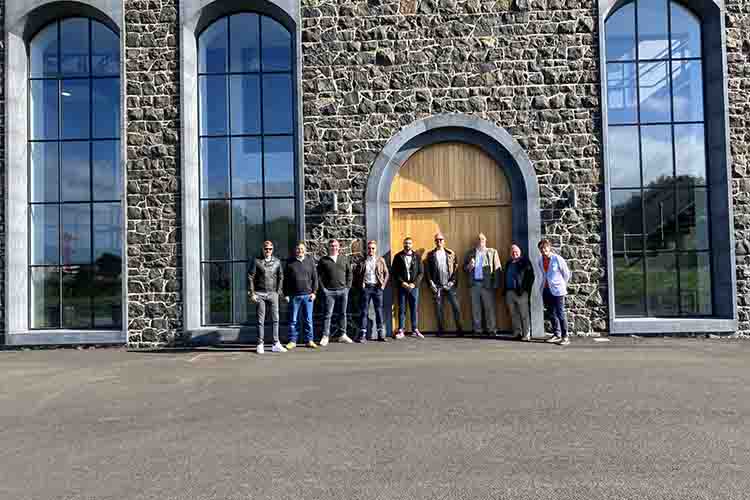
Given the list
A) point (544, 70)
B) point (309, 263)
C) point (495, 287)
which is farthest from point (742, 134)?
point (309, 263)

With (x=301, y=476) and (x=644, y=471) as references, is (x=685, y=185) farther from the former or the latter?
(x=301, y=476)

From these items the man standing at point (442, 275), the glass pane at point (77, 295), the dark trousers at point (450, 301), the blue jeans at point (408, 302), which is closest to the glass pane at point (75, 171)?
the glass pane at point (77, 295)

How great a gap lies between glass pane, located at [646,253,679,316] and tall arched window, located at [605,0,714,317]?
18 mm

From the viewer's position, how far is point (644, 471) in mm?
4164

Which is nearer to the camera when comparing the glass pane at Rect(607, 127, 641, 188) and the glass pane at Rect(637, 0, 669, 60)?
the glass pane at Rect(607, 127, 641, 188)

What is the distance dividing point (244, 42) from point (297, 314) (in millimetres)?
5389

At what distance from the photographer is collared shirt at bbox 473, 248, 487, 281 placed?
441 inches

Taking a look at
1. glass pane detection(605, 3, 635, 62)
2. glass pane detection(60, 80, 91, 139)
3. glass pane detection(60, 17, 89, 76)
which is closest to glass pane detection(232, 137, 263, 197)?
glass pane detection(60, 80, 91, 139)

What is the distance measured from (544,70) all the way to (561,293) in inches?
162

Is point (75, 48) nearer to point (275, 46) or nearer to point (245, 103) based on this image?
point (245, 103)

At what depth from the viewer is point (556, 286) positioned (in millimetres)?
10586

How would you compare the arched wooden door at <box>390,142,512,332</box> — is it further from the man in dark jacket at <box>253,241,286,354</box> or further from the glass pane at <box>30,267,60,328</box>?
the glass pane at <box>30,267,60,328</box>

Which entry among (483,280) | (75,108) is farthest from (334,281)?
(75,108)

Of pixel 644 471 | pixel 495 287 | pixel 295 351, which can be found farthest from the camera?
pixel 495 287
